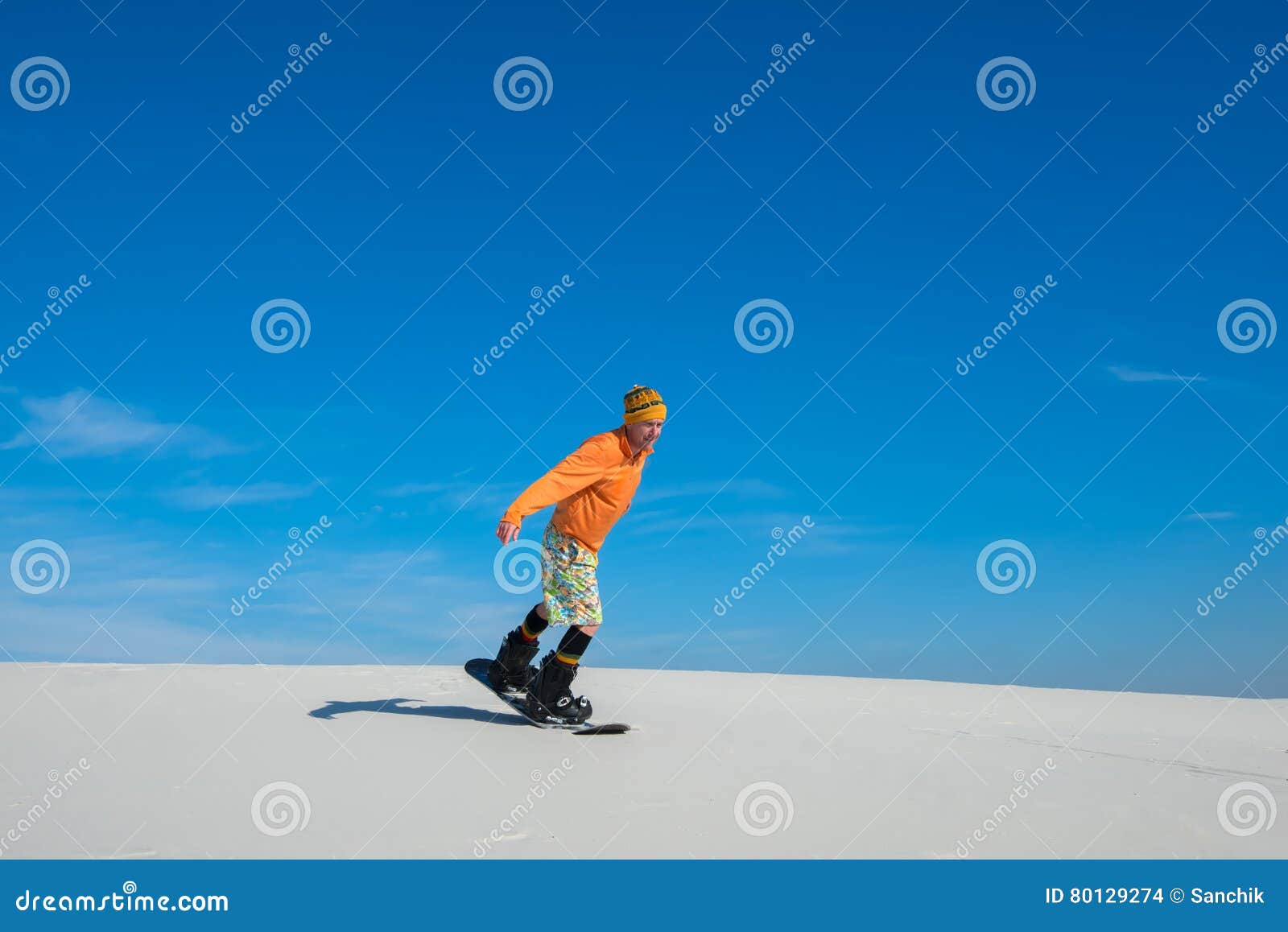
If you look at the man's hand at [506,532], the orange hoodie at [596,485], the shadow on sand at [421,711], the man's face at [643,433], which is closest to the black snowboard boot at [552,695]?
the shadow on sand at [421,711]

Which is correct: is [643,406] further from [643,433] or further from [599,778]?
[599,778]

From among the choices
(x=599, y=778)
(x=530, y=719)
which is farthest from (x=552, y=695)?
(x=599, y=778)

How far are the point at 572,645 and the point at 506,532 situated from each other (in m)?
1.09

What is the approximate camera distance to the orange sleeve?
5.66 meters

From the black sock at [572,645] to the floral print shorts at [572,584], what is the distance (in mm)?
66

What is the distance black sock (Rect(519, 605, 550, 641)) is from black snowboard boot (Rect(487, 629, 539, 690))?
0.04 m

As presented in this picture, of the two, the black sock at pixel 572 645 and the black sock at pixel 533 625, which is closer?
the black sock at pixel 572 645

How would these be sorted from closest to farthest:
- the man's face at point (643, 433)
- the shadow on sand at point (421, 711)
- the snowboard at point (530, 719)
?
the snowboard at point (530, 719) → the man's face at point (643, 433) → the shadow on sand at point (421, 711)

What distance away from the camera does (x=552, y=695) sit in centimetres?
631

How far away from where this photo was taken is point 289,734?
559cm

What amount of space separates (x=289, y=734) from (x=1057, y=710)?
6273 millimetres

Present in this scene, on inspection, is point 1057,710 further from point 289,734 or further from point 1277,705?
point 289,734

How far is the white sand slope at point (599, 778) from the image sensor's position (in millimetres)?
3758

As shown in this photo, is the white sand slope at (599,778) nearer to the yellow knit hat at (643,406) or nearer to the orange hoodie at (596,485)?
the orange hoodie at (596,485)
